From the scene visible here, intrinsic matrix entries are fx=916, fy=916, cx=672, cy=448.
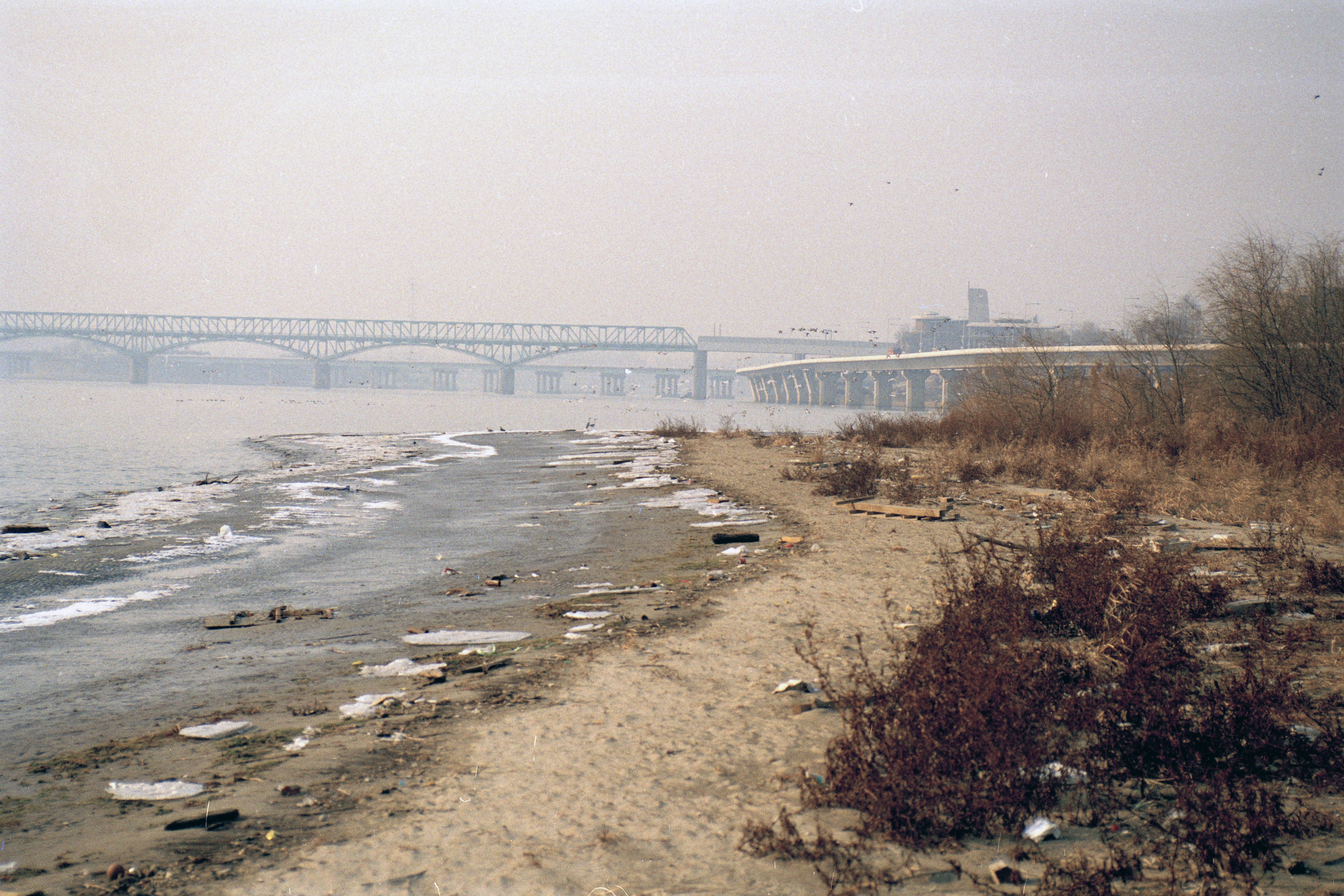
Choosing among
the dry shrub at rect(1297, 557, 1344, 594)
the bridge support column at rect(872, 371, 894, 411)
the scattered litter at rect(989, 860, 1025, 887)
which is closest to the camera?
the scattered litter at rect(989, 860, 1025, 887)

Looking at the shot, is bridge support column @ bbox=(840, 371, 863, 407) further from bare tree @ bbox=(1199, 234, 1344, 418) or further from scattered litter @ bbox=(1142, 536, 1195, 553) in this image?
scattered litter @ bbox=(1142, 536, 1195, 553)

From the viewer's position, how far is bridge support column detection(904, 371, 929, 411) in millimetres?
97625

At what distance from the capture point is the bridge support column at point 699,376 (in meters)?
157

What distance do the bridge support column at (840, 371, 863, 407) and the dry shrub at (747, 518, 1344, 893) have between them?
4565 inches

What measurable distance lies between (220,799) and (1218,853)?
A: 4175 mm

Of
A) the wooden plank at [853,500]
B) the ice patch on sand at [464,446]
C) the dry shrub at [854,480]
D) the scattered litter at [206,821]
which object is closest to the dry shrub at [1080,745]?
the scattered litter at [206,821]

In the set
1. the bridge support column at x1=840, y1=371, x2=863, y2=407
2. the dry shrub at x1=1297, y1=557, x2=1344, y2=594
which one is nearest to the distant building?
the bridge support column at x1=840, y1=371, x2=863, y2=407

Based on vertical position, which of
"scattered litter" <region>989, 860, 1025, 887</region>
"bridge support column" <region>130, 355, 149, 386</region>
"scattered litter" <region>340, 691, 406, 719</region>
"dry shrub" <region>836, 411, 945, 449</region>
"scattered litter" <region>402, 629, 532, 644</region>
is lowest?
"scattered litter" <region>402, 629, 532, 644</region>

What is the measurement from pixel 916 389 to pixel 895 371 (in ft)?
9.93

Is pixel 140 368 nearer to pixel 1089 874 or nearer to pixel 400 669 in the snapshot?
pixel 400 669

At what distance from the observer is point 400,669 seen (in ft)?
21.5

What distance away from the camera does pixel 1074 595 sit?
629cm

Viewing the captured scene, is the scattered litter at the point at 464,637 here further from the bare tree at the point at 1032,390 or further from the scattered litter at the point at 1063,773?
the bare tree at the point at 1032,390

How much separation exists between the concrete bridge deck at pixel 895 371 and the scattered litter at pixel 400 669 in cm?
2186
